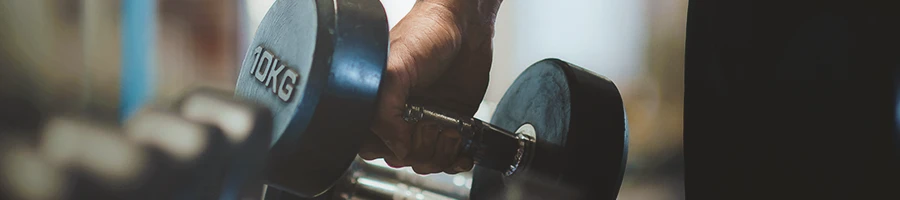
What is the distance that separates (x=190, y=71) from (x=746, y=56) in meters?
1.26

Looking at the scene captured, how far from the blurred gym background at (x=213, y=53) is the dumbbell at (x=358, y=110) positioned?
2.5 inches

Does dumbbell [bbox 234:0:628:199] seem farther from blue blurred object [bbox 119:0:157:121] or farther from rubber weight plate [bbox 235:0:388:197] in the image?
blue blurred object [bbox 119:0:157:121]

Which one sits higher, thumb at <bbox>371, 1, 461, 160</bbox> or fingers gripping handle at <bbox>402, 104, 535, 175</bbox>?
thumb at <bbox>371, 1, 461, 160</bbox>

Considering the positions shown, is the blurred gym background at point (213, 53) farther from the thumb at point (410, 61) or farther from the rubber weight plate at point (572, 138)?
the rubber weight plate at point (572, 138)

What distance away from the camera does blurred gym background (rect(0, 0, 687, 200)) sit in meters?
0.36

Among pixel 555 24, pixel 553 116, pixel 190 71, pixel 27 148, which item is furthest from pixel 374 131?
pixel 190 71

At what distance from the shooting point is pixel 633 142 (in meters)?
1.21

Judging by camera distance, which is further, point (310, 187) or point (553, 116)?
point (553, 116)

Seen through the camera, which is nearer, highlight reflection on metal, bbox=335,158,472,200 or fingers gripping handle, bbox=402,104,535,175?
fingers gripping handle, bbox=402,104,535,175

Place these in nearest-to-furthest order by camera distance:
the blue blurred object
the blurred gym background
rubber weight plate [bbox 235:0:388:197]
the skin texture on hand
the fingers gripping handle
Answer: the blurred gym background < rubber weight plate [bbox 235:0:388:197] < the skin texture on hand < the fingers gripping handle < the blue blurred object

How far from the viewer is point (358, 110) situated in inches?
21.0

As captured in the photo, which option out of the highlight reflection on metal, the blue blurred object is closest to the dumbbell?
the highlight reflection on metal

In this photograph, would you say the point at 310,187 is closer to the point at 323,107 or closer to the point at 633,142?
the point at 323,107

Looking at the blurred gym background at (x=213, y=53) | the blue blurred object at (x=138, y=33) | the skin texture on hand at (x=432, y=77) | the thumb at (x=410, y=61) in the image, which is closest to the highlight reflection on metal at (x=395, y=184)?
the blurred gym background at (x=213, y=53)
